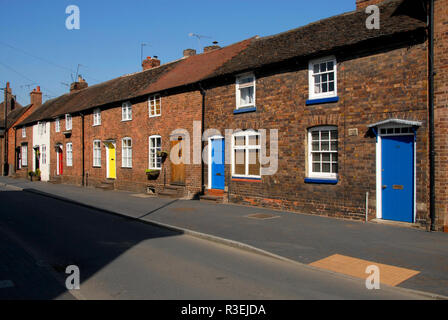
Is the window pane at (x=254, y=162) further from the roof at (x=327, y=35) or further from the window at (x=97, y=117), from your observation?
the window at (x=97, y=117)

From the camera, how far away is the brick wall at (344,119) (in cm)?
1062

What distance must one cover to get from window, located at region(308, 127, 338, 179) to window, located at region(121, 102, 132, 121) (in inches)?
526

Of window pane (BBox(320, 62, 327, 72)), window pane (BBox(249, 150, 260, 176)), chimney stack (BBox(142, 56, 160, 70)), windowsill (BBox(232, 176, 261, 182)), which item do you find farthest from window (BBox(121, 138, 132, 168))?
window pane (BBox(320, 62, 327, 72))

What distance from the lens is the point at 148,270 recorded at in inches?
273

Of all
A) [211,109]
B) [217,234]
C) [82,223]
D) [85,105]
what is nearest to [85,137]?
[85,105]

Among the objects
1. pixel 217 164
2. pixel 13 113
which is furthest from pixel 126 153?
pixel 13 113

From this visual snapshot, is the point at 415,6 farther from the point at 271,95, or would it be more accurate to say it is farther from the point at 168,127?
the point at 168,127

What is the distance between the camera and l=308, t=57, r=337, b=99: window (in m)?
12.6

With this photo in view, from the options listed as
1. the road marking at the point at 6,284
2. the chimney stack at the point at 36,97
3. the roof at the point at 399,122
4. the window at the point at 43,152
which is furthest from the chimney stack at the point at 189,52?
the chimney stack at the point at 36,97

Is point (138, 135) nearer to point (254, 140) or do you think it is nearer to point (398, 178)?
point (254, 140)

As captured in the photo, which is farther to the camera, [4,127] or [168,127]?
[4,127]

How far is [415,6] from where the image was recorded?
1186 cm

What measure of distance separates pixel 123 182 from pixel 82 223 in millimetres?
11595

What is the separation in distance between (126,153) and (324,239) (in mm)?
16806
